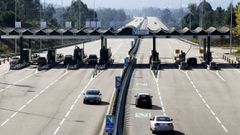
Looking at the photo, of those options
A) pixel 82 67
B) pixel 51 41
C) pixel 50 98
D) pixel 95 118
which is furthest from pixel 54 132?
pixel 51 41

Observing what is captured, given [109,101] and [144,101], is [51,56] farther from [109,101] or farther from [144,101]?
[144,101]

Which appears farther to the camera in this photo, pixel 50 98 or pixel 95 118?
pixel 50 98

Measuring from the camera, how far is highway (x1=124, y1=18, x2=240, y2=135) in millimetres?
43188

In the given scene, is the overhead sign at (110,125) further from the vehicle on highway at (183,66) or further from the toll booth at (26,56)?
the toll booth at (26,56)

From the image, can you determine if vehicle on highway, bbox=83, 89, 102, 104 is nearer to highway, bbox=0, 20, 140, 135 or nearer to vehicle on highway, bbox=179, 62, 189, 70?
highway, bbox=0, 20, 140, 135

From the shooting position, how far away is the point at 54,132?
40406mm

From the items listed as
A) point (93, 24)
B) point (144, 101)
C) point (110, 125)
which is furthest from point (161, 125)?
point (93, 24)

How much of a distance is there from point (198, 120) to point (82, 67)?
4537 centimetres

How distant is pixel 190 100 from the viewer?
5616 cm

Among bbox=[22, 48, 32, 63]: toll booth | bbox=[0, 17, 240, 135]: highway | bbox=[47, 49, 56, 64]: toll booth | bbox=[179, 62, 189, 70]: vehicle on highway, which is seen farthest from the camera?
bbox=[22, 48, 32, 63]: toll booth

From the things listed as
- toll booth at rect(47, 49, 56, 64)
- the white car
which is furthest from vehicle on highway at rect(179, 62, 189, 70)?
the white car

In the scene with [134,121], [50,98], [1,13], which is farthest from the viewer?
[1,13]

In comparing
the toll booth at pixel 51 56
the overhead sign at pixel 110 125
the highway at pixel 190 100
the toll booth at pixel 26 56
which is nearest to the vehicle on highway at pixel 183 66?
the highway at pixel 190 100

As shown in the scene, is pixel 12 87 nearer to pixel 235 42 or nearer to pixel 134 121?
pixel 134 121
